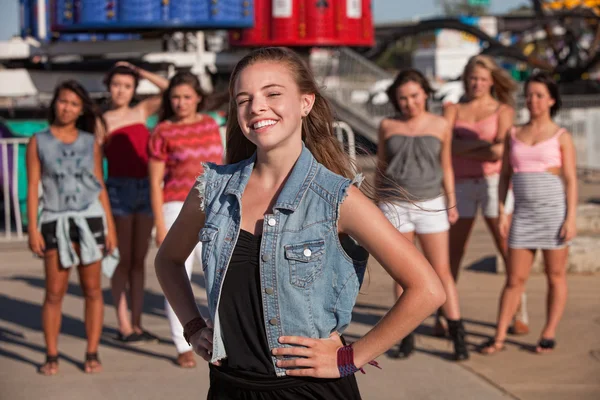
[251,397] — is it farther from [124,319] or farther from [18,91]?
[18,91]

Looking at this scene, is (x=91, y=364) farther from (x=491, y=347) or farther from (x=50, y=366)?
(x=491, y=347)

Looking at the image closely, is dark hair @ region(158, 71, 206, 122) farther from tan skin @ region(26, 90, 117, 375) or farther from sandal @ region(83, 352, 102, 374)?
sandal @ region(83, 352, 102, 374)

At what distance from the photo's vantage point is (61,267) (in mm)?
5836

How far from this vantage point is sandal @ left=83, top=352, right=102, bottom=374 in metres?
5.98

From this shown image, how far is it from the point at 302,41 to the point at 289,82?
17524 mm

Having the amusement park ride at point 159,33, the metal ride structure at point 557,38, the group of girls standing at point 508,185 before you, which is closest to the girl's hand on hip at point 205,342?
the group of girls standing at point 508,185

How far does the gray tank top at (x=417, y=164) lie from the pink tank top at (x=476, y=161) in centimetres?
60

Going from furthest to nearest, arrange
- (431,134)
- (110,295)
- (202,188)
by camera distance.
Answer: (110,295) → (431,134) → (202,188)

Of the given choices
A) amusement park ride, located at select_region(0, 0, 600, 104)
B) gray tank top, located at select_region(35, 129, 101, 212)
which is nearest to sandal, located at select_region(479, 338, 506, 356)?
gray tank top, located at select_region(35, 129, 101, 212)

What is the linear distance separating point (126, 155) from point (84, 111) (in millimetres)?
673

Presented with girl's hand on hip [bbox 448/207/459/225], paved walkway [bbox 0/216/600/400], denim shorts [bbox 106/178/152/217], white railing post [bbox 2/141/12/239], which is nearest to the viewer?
paved walkway [bbox 0/216/600/400]

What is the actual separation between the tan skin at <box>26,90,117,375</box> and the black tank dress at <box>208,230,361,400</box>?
3411mm

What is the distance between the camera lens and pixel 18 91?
14375 millimetres

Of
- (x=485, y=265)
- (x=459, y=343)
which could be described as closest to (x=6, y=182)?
(x=485, y=265)
